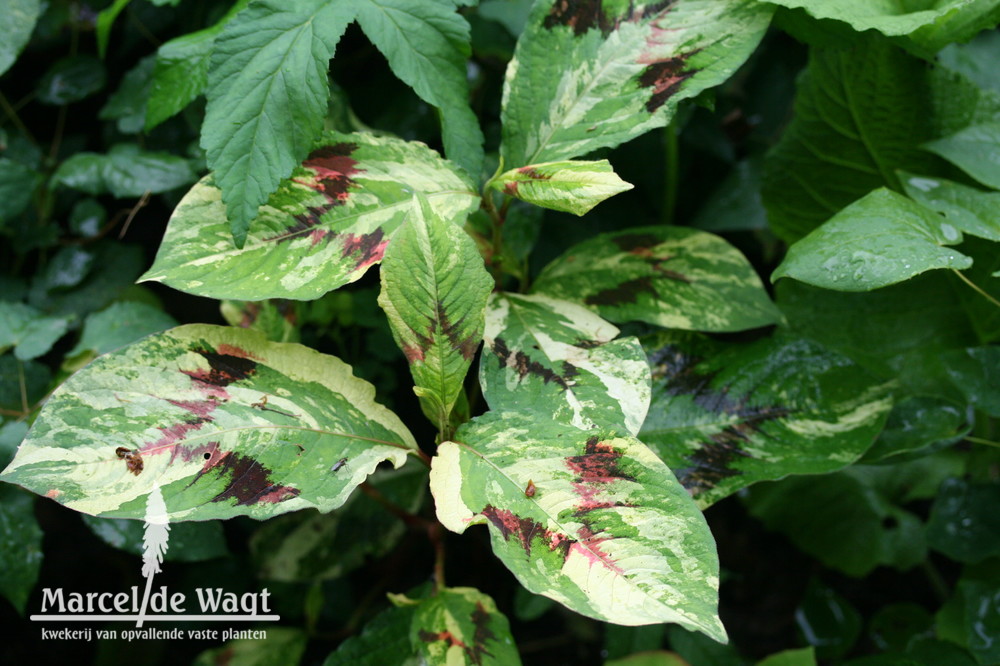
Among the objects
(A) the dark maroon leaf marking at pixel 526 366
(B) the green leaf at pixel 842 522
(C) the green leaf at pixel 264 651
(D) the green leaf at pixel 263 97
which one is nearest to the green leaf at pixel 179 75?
(D) the green leaf at pixel 263 97

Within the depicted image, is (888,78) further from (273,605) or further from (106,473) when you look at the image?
(273,605)

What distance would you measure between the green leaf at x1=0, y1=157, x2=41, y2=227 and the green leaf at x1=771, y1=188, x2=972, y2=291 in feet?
3.44

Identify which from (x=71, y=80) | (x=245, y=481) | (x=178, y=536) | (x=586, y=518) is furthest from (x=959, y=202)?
(x=71, y=80)

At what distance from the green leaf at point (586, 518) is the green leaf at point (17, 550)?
1.89 feet

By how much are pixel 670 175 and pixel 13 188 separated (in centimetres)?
101

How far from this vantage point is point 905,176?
96 cm

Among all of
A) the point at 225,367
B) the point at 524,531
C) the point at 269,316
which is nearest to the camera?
the point at 524,531

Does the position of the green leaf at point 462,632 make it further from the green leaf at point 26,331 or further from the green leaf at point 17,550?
the green leaf at point 26,331

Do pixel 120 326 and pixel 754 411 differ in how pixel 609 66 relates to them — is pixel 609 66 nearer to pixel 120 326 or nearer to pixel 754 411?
pixel 754 411

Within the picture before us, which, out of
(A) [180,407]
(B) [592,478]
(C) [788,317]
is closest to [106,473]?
(A) [180,407]

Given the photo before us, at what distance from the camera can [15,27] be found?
3.41 feet

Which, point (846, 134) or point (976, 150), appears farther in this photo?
point (846, 134)

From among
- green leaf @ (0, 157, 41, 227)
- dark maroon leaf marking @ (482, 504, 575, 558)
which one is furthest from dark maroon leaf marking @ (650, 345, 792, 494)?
green leaf @ (0, 157, 41, 227)

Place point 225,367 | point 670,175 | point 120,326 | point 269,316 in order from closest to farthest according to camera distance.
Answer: point 225,367, point 269,316, point 120,326, point 670,175
